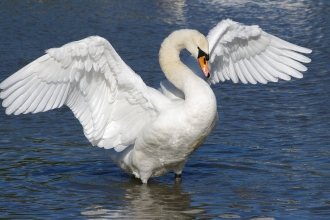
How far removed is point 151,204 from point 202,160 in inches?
63.8

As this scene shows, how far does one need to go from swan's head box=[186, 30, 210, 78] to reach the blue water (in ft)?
4.25

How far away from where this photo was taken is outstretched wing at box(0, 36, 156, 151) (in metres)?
7.04

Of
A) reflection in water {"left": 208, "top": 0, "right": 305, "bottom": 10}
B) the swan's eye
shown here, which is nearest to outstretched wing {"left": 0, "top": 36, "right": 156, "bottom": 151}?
the swan's eye

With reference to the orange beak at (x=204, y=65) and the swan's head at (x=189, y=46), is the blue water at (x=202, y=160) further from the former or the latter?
the swan's head at (x=189, y=46)

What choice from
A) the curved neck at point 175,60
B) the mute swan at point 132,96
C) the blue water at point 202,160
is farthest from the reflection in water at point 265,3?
the curved neck at point 175,60

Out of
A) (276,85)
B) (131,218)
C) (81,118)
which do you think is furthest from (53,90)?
(276,85)

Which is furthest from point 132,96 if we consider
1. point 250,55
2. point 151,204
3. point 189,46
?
point 250,55

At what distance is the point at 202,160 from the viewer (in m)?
8.69

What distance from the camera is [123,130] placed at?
7715 millimetres

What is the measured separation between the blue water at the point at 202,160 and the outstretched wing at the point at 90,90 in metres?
0.66

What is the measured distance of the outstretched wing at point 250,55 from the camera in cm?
814

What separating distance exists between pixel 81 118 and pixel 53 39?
7.28 m

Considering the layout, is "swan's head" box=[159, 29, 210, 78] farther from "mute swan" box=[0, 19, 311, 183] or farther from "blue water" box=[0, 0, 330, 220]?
"blue water" box=[0, 0, 330, 220]

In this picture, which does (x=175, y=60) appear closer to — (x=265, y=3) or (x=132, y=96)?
(x=132, y=96)
